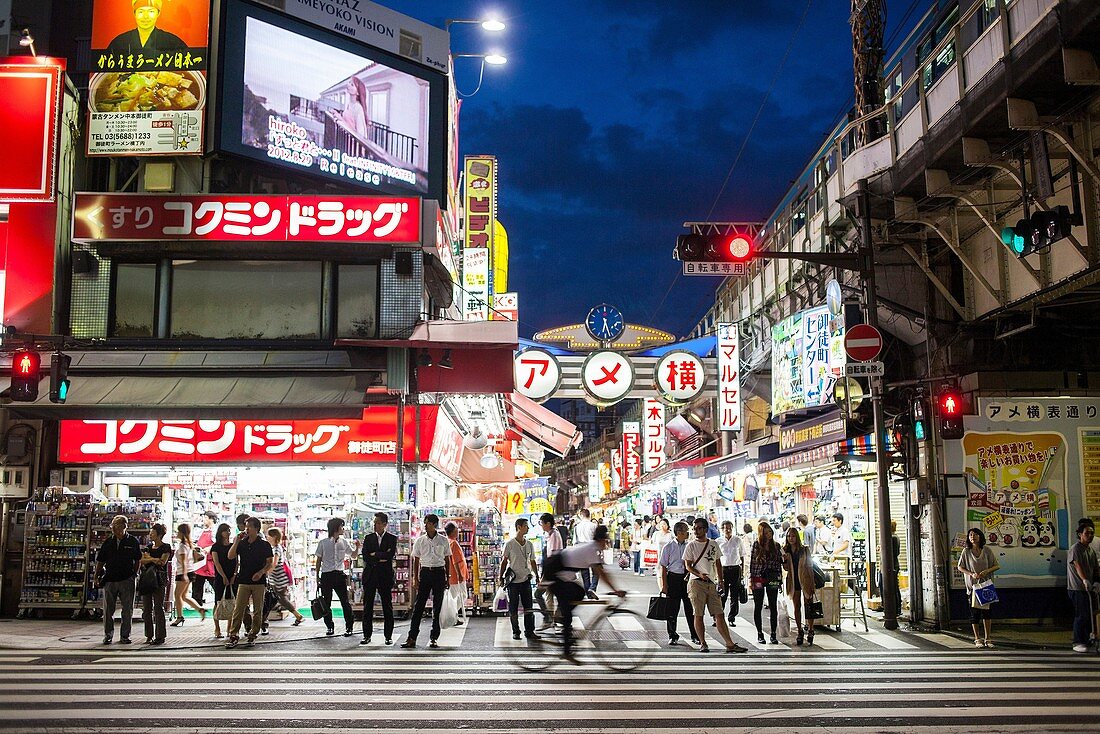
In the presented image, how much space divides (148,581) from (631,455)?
47.9 m

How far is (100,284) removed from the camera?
71.6 ft

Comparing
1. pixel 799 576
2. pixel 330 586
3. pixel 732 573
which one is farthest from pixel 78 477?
pixel 799 576

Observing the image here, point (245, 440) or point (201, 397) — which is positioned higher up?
point (201, 397)

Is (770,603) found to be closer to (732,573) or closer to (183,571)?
(732,573)

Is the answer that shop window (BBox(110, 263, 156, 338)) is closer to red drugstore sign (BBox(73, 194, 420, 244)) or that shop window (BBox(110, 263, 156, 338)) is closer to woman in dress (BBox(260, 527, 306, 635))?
red drugstore sign (BBox(73, 194, 420, 244))

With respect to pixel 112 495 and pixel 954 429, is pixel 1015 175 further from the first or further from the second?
pixel 112 495

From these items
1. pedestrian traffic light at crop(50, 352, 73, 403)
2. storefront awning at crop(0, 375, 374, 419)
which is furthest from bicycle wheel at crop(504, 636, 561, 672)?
pedestrian traffic light at crop(50, 352, 73, 403)

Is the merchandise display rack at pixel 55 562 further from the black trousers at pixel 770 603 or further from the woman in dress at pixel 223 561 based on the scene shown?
the black trousers at pixel 770 603

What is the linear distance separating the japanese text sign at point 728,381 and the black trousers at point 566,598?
15.0m

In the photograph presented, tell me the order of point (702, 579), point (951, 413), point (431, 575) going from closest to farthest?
1. point (702, 579)
2. point (431, 575)
3. point (951, 413)

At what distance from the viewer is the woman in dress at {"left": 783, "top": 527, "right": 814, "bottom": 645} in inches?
627

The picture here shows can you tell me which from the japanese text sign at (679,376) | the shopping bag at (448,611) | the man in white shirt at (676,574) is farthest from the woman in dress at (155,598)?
the japanese text sign at (679,376)

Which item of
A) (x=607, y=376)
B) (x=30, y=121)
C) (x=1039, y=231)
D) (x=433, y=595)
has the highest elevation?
(x=30, y=121)

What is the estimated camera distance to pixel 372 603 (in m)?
15.9
